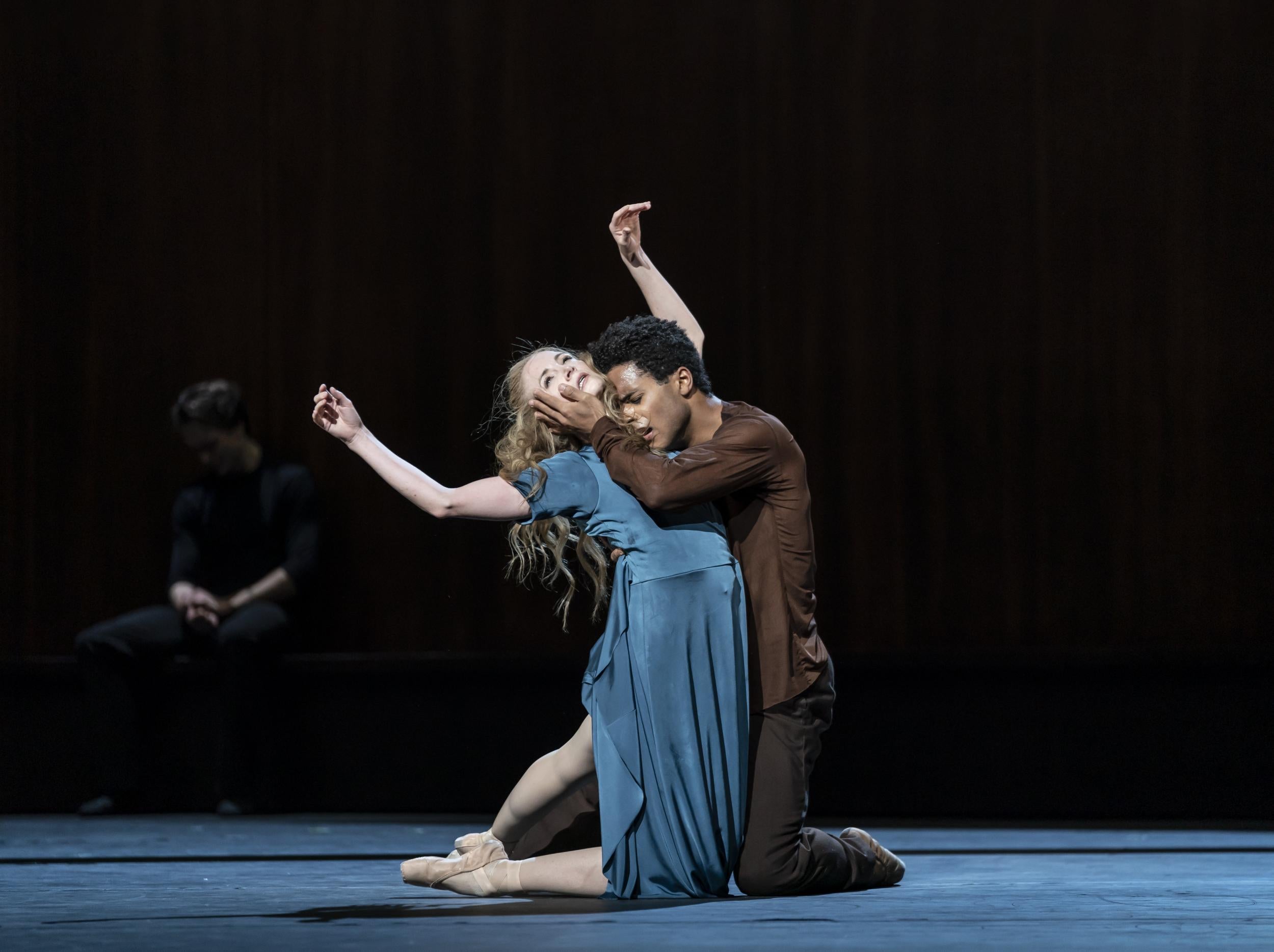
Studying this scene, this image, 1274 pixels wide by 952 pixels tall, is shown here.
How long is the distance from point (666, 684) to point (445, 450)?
6.61ft

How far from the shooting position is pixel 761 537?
8.36ft

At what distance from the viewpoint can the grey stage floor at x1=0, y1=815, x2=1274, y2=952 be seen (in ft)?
6.78

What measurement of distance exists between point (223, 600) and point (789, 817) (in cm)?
214

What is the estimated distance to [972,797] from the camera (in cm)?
388

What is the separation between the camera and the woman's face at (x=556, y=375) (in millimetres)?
2629

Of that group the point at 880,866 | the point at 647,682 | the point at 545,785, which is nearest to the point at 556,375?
the point at 647,682

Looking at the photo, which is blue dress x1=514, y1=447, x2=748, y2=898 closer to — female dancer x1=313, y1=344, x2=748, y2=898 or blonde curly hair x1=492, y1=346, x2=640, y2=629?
female dancer x1=313, y1=344, x2=748, y2=898

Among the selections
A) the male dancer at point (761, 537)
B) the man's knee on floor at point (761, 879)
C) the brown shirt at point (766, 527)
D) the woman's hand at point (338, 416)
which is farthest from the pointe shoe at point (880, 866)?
the woman's hand at point (338, 416)

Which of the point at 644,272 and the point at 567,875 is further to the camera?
the point at 644,272

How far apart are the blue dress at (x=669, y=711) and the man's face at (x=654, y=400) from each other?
135mm

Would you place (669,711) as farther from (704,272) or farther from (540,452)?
(704,272)

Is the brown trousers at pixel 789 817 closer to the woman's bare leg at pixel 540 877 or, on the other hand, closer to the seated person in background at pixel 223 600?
the woman's bare leg at pixel 540 877

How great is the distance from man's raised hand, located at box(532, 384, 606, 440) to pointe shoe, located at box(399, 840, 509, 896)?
2.47 ft

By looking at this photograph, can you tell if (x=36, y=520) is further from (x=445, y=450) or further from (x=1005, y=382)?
(x=1005, y=382)
